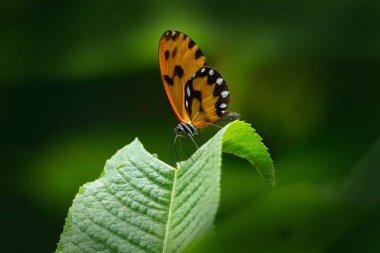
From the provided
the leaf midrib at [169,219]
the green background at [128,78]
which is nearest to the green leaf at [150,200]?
the leaf midrib at [169,219]

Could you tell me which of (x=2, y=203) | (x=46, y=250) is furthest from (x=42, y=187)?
(x=2, y=203)

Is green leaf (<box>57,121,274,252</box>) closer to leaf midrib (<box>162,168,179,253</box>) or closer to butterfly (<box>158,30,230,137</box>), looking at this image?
leaf midrib (<box>162,168,179,253</box>)

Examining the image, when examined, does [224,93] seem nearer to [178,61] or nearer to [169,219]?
[178,61]

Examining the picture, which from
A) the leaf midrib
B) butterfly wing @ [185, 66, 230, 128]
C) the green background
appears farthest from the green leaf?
the green background

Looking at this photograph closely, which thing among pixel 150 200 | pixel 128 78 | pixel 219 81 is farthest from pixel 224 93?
pixel 128 78

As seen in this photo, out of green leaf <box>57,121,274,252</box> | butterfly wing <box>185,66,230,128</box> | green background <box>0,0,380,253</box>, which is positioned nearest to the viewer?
green leaf <box>57,121,274,252</box>

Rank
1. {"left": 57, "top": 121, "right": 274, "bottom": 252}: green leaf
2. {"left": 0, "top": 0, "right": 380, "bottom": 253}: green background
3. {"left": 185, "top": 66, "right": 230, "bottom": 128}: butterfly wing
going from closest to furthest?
{"left": 57, "top": 121, "right": 274, "bottom": 252}: green leaf → {"left": 185, "top": 66, "right": 230, "bottom": 128}: butterfly wing → {"left": 0, "top": 0, "right": 380, "bottom": 253}: green background

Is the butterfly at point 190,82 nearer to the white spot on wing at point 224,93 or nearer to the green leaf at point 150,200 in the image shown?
the white spot on wing at point 224,93
